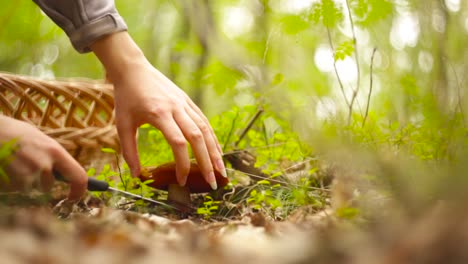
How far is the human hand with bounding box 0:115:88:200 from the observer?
1.08 m

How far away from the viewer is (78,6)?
1.79m

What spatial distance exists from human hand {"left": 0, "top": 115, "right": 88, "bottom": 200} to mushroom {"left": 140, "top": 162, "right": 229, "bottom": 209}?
26.7 inches

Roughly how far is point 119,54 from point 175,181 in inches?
A: 24.2

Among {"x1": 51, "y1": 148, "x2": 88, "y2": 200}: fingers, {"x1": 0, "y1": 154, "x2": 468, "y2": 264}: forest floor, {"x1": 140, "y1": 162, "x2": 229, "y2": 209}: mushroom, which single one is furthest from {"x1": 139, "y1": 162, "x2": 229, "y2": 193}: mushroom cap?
{"x1": 0, "y1": 154, "x2": 468, "y2": 264}: forest floor

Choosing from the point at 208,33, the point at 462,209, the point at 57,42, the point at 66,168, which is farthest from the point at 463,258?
the point at 57,42

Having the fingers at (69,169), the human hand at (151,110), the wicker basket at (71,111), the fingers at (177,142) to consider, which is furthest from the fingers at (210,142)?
the wicker basket at (71,111)

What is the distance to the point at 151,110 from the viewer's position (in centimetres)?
163

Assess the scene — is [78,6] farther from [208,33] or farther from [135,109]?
[208,33]

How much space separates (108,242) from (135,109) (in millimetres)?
1084

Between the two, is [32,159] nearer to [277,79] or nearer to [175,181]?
[175,181]

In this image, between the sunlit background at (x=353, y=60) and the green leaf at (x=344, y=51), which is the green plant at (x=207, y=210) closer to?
the sunlit background at (x=353, y=60)

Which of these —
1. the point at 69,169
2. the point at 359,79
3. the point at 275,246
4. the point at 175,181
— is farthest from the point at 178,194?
the point at 275,246

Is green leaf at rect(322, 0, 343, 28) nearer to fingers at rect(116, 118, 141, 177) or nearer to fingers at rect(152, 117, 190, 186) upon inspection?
fingers at rect(152, 117, 190, 186)

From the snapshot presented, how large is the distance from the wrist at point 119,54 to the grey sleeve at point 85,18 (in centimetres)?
3
